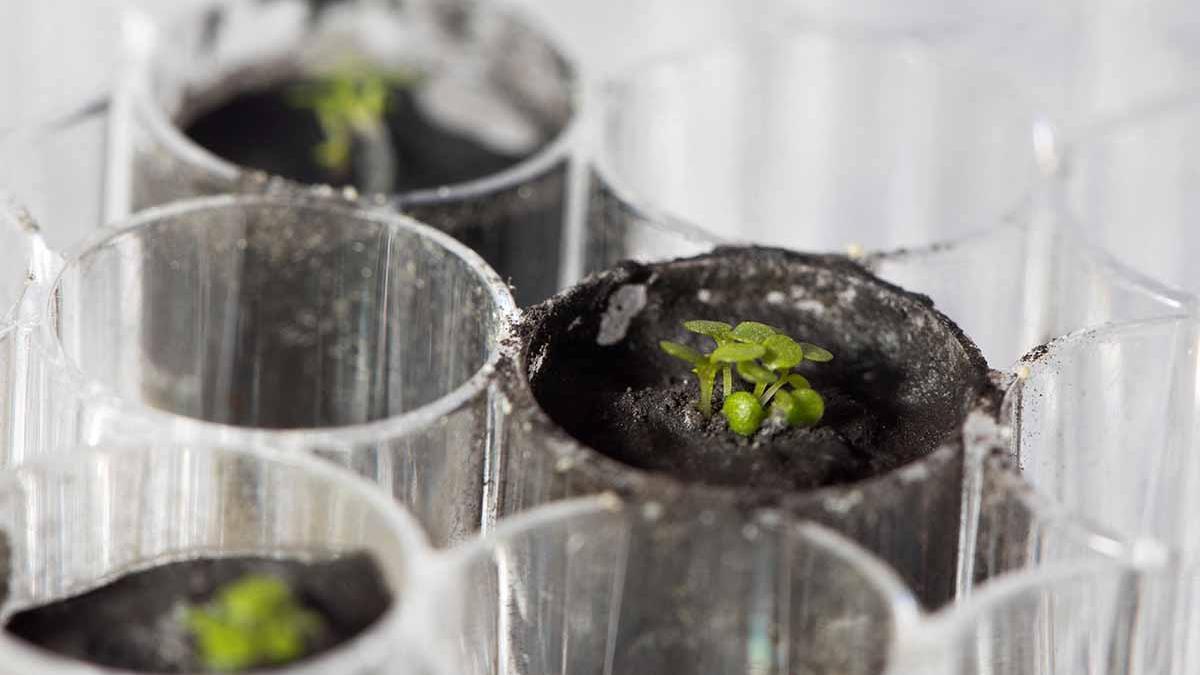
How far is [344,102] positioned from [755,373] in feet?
2.03

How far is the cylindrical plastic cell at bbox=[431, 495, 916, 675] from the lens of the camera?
0.64m

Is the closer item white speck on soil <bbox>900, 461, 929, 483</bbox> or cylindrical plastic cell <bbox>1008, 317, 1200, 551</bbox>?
white speck on soil <bbox>900, 461, 929, 483</bbox>

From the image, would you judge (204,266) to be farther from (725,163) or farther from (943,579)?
(725,163)

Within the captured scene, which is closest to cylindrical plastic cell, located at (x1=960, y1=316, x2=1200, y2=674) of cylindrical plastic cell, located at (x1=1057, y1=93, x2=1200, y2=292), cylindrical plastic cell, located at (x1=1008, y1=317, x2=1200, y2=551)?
cylindrical plastic cell, located at (x1=1008, y1=317, x2=1200, y2=551)

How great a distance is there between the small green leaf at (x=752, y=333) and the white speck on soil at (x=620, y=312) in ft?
0.22

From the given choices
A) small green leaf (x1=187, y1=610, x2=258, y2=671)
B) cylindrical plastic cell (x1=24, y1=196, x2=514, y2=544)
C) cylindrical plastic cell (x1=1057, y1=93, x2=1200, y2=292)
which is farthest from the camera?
cylindrical plastic cell (x1=1057, y1=93, x2=1200, y2=292)

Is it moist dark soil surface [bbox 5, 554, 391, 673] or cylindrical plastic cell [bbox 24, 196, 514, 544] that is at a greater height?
cylindrical plastic cell [bbox 24, 196, 514, 544]

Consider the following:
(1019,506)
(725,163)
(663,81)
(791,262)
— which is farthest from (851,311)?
(725,163)

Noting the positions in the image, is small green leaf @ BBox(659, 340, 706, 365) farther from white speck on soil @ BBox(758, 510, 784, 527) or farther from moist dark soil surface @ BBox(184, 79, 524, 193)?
moist dark soil surface @ BBox(184, 79, 524, 193)

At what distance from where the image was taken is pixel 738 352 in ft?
2.39

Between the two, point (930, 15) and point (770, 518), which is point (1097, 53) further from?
point (770, 518)

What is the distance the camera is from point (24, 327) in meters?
0.77

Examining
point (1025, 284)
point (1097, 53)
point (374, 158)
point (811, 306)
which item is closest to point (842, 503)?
point (811, 306)

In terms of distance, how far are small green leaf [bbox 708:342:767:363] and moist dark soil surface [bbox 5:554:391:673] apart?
0.17 meters
